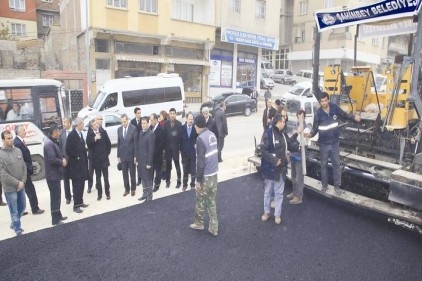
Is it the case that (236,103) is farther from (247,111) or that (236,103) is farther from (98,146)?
(98,146)

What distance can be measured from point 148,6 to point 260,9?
36.0 feet

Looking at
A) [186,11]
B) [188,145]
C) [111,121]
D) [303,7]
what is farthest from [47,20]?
[188,145]

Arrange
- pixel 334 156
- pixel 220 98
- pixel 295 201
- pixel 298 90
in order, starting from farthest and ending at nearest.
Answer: pixel 298 90
pixel 220 98
pixel 295 201
pixel 334 156

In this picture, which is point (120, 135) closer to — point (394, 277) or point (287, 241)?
point (287, 241)

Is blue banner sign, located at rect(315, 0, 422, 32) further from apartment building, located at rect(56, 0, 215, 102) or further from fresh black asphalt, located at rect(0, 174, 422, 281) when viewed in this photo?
apartment building, located at rect(56, 0, 215, 102)

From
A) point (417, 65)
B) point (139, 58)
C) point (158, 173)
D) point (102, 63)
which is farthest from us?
point (139, 58)

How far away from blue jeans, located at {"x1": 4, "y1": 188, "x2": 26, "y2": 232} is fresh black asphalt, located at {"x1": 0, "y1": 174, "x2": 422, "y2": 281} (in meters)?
0.31

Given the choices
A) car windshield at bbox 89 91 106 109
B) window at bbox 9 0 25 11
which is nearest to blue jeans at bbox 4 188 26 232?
car windshield at bbox 89 91 106 109

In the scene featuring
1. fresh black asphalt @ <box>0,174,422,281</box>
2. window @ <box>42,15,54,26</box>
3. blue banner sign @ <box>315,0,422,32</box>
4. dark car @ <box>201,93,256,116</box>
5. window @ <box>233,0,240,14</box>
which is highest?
window @ <box>42,15,54,26</box>

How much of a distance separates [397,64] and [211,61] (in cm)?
2139

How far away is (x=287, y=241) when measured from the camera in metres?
5.32

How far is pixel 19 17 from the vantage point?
36.7 m

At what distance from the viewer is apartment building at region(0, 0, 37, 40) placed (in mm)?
35750

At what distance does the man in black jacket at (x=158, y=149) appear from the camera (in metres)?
7.53
